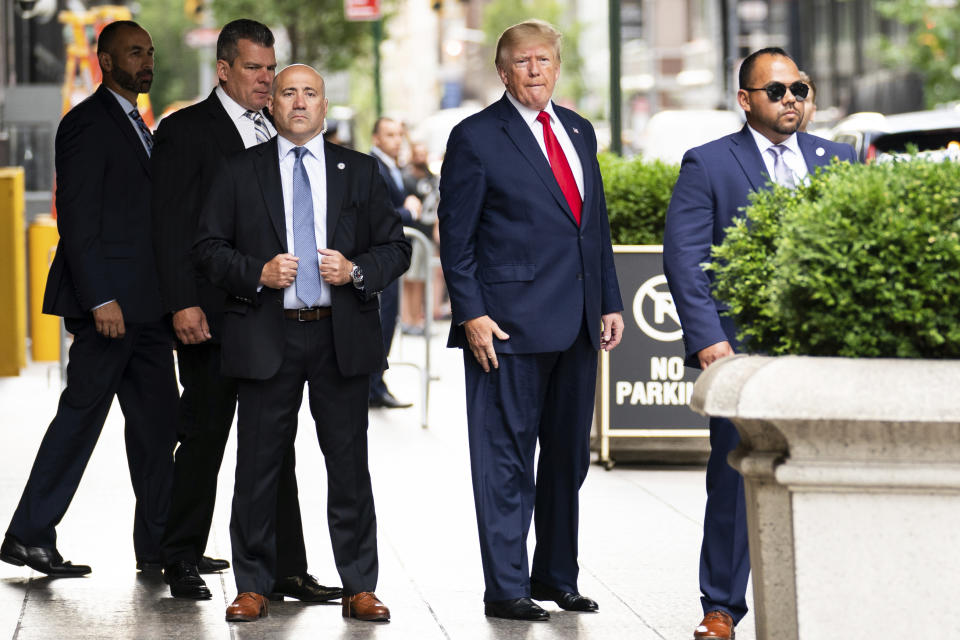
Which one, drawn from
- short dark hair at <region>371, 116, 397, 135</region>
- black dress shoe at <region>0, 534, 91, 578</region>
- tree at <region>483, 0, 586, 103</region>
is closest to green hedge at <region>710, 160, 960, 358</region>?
black dress shoe at <region>0, 534, 91, 578</region>

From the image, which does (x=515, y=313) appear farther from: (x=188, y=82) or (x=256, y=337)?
(x=188, y=82)

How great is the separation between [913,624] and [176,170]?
139 inches

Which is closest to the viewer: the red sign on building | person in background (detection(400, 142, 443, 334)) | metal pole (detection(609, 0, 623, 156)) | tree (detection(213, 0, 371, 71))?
metal pole (detection(609, 0, 623, 156))

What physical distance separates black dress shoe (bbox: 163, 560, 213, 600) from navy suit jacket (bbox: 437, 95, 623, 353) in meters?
1.43

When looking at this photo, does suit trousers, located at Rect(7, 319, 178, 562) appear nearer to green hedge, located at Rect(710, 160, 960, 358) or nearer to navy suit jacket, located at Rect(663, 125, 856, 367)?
navy suit jacket, located at Rect(663, 125, 856, 367)

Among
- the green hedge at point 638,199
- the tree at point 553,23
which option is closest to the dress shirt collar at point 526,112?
the green hedge at point 638,199

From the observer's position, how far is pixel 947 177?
3.94m

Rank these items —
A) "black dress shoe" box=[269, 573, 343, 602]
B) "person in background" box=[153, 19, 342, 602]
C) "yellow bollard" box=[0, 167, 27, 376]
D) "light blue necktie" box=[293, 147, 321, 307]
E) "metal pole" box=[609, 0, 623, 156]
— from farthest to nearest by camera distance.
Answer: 1. "yellow bollard" box=[0, 167, 27, 376]
2. "metal pole" box=[609, 0, 623, 156]
3. "black dress shoe" box=[269, 573, 343, 602]
4. "person in background" box=[153, 19, 342, 602]
5. "light blue necktie" box=[293, 147, 321, 307]

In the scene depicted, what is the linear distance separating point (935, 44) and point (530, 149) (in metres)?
27.3

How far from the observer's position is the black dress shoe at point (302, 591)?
6.46 m

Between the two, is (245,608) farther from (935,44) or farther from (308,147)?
(935,44)

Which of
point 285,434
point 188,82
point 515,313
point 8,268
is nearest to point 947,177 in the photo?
point 515,313

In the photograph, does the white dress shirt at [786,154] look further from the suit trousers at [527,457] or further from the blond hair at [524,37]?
the suit trousers at [527,457]

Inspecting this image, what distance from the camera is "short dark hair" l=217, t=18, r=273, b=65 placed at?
253 inches
